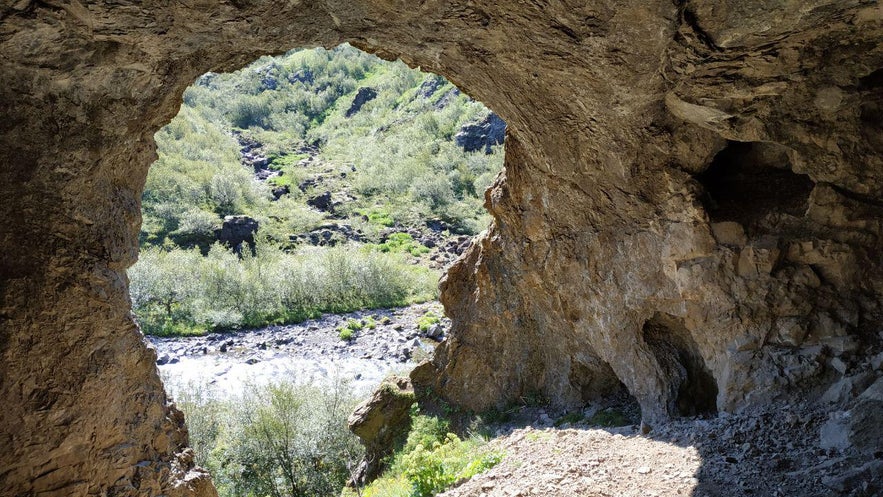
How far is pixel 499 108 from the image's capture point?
29.5 ft

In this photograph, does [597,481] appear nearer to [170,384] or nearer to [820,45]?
[820,45]

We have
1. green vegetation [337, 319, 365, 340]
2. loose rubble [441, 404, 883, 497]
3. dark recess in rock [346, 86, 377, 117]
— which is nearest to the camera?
loose rubble [441, 404, 883, 497]

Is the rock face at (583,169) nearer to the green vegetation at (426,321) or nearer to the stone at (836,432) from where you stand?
the stone at (836,432)

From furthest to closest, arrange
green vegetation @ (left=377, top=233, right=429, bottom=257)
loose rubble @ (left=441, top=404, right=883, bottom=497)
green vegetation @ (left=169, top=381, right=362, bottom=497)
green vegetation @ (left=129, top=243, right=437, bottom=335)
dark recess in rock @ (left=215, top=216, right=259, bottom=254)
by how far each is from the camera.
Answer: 1. green vegetation @ (left=377, top=233, right=429, bottom=257)
2. dark recess in rock @ (left=215, top=216, right=259, bottom=254)
3. green vegetation @ (left=129, top=243, right=437, bottom=335)
4. green vegetation @ (left=169, top=381, right=362, bottom=497)
5. loose rubble @ (left=441, top=404, right=883, bottom=497)

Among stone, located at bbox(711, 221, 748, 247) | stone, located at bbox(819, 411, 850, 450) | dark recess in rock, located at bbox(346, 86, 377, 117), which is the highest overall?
dark recess in rock, located at bbox(346, 86, 377, 117)

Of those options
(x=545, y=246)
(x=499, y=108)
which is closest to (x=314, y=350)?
(x=545, y=246)

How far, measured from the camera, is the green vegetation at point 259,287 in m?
37.5

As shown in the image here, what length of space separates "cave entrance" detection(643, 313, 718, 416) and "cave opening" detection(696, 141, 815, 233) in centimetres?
194

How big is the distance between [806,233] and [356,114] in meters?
113

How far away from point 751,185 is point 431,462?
6.43 m

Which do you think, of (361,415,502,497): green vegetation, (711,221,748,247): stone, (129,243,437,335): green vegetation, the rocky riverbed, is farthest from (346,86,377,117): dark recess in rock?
(711,221,748,247): stone

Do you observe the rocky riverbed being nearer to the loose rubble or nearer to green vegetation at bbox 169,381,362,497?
green vegetation at bbox 169,381,362,497

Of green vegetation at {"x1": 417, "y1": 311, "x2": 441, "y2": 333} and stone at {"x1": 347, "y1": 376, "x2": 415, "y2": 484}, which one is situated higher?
stone at {"x1": 347, "y1": 376, "x2": 415, "y2": 484}

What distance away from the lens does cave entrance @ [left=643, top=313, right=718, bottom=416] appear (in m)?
8.88
